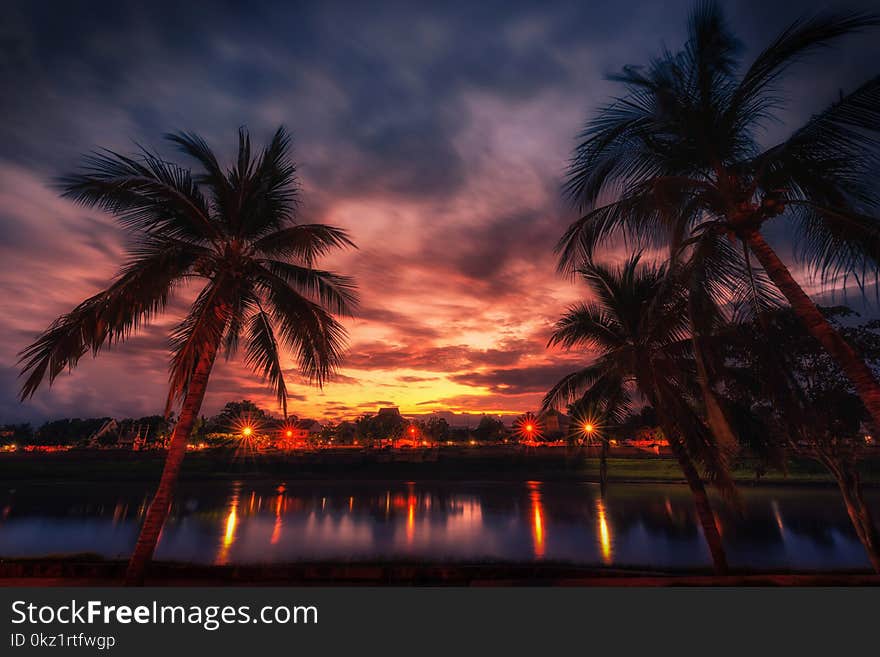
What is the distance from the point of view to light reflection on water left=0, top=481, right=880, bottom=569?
778 inches

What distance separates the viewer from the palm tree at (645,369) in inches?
380

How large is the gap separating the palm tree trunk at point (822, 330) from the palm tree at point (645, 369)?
1.41 m

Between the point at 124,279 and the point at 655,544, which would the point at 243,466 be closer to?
the point at 655,544

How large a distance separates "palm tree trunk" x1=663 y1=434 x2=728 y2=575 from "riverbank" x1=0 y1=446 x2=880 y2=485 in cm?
4515

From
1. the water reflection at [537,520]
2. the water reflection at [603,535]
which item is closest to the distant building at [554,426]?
the water reflection at [537,520]

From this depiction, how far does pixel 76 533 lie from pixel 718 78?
35572 mm

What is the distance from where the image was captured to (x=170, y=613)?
3.22m

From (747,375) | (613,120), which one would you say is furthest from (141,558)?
(747,375)

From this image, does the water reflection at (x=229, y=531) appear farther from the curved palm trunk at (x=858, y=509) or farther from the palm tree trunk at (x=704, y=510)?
the curved palm trunk at (x=858, y=509)

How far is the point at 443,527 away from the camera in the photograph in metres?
26.1

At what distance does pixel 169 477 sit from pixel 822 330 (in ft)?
38.4

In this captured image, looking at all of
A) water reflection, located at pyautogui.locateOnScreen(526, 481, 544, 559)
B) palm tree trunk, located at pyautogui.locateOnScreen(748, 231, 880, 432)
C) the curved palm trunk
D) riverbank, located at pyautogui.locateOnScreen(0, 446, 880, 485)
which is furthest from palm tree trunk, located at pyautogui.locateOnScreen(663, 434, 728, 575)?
riverbank, located at pyautogui.locateOnScreen(0, 446, 880, 485)

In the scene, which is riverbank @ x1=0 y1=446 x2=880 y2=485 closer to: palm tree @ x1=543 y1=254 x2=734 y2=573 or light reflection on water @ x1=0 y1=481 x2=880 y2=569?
light reflection on water @ x1=0 y1=481 x2=880 y2=569

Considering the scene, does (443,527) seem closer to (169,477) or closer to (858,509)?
(858,509)
